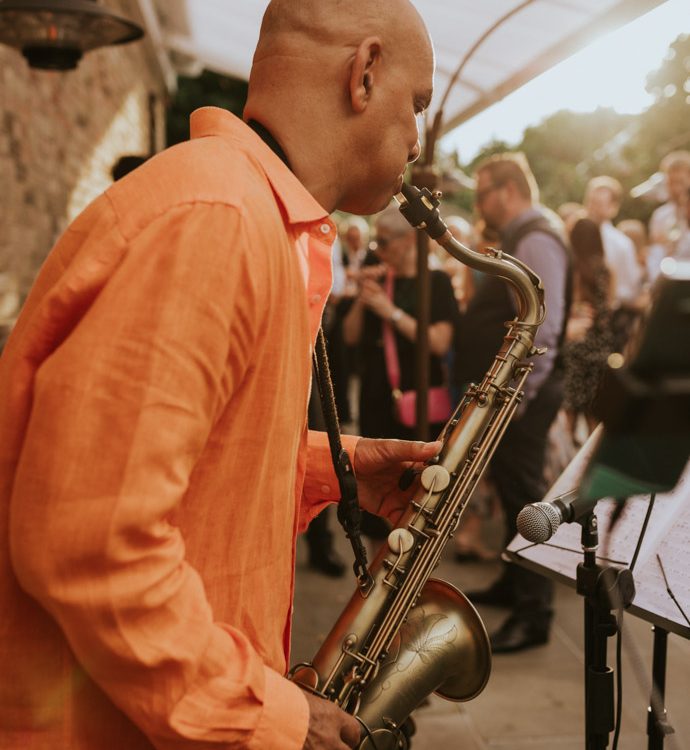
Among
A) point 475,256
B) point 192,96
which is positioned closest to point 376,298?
point 475,256

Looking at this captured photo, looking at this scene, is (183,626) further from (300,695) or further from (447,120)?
(447,120)

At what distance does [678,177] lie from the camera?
6.39m

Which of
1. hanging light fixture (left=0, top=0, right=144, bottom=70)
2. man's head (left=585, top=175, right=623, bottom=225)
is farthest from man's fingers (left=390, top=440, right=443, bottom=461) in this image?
man's head (left=585, top=175, right=623, bottom=225)

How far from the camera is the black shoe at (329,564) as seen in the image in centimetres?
484

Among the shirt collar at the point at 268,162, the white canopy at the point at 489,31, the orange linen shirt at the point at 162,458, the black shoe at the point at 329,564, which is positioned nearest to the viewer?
the orange linen shirt at the point at 162,458

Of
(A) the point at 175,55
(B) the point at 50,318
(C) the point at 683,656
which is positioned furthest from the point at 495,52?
→ (A) the point at 175,55

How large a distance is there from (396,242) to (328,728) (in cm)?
337

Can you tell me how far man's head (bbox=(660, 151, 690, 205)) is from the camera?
632 centimetres

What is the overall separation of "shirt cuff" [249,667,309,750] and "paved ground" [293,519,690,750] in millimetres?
2156

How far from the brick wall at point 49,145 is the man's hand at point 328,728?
3.32 metres

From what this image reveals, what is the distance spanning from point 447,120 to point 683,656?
461 cm

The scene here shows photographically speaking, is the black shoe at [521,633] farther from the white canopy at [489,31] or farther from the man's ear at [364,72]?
the man's ear at [364,72]

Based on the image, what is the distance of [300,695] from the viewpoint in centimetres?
118

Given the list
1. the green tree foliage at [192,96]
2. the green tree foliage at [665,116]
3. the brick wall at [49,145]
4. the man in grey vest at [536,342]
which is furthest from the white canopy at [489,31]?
the green tree foliage at [665,116]
